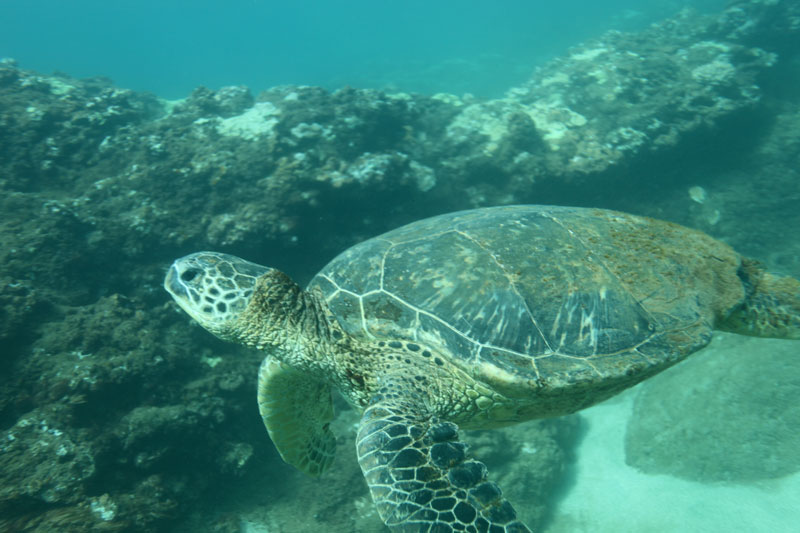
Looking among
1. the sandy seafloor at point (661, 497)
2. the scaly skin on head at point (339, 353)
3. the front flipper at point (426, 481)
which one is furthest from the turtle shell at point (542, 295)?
the sandy seafloor at point (661, 497)

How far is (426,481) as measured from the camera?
1.82 m

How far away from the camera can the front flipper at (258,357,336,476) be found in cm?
315

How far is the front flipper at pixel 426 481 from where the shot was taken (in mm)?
1705

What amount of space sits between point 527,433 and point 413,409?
3249 mm

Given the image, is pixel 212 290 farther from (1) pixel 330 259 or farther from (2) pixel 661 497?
(2) pixel 661 497

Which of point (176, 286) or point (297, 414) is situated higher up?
point (176, 286)

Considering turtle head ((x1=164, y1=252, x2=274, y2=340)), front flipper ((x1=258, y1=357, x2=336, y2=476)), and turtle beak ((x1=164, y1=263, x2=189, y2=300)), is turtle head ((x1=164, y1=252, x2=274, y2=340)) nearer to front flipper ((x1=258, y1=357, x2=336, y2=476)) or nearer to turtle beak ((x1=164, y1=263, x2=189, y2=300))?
turtle beak ((x1=164, y1=263, x2=189, y2=300))

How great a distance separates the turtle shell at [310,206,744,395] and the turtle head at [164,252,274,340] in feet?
2.06

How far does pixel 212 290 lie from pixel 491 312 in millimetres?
1960

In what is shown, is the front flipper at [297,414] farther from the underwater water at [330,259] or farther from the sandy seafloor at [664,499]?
the sandy seafloor at [664,499]

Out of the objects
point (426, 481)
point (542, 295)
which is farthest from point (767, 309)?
point (426, 481)

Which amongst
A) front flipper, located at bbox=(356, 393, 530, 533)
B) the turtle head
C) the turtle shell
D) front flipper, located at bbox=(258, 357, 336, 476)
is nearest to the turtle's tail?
the turtle shell

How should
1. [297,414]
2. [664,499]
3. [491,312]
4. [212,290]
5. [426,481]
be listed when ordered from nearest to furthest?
[426,481] < [491,312] < [212,290] < [297,414] < [664,499]

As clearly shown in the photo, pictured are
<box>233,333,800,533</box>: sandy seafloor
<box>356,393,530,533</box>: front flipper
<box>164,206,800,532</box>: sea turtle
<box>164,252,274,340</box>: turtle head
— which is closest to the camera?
<box>356,393,530,533</box>: front flipper
